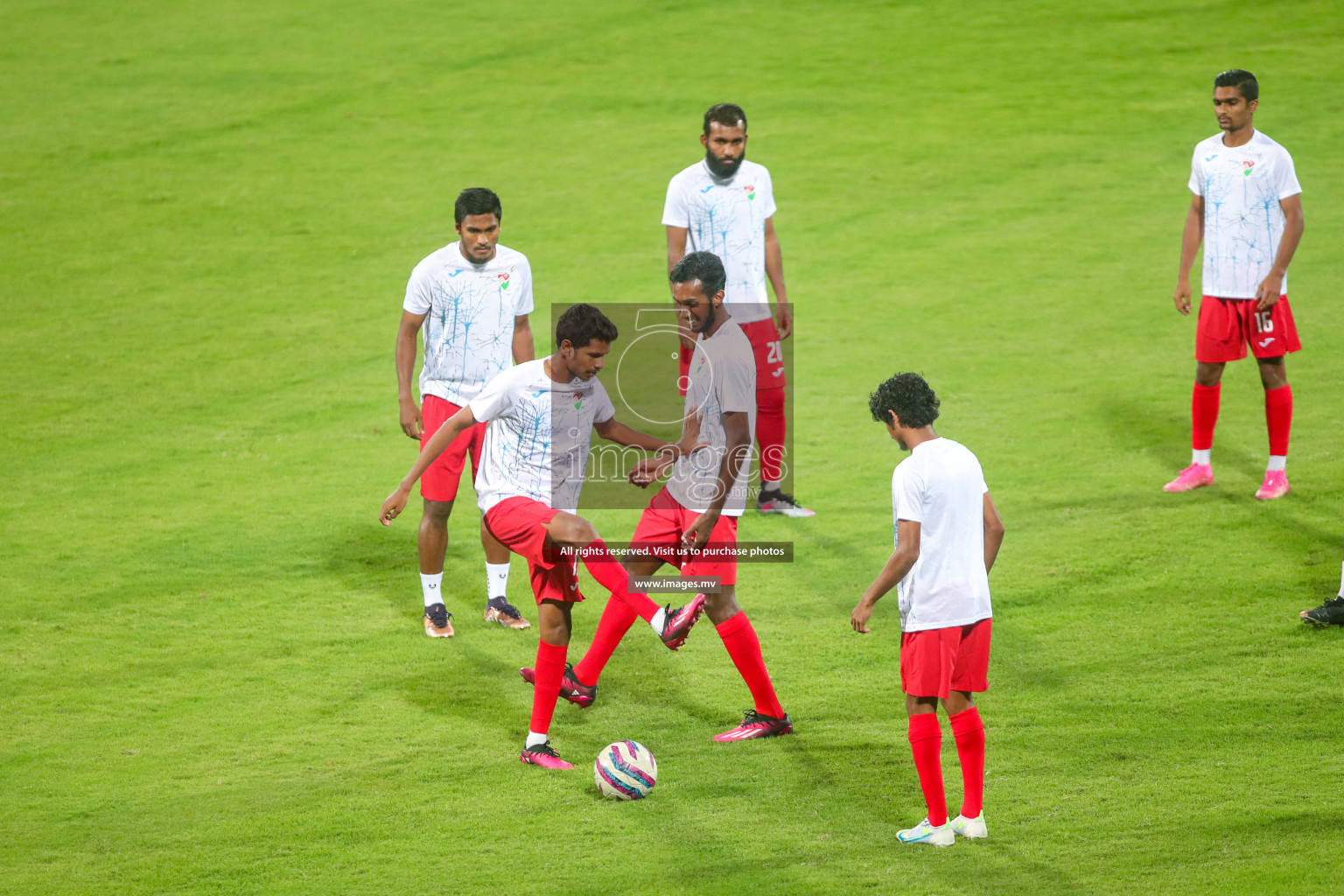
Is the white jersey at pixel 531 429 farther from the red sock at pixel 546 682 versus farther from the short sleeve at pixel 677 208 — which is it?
the short sleeve at pixel 677 208

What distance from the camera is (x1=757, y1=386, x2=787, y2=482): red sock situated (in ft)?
30.0

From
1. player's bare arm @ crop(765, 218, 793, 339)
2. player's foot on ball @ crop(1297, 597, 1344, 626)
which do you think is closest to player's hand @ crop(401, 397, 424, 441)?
player's bare arm @ crop(765, 218, 793, 339)

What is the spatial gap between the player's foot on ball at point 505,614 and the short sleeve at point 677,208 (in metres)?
2.82

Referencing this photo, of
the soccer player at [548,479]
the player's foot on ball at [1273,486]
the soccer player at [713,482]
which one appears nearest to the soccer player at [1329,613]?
the player's foot on ball at [1273,486]

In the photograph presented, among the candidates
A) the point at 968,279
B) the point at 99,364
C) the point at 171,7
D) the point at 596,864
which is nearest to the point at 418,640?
the point at 596,864

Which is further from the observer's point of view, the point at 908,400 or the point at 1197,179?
the point at 1197,179

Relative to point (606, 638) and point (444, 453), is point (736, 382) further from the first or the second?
point (444, 453)

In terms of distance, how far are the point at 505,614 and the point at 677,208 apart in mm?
2994

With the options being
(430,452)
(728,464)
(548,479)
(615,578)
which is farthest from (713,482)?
(430,452)

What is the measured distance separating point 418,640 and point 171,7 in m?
17.7

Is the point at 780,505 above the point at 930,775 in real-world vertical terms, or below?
above

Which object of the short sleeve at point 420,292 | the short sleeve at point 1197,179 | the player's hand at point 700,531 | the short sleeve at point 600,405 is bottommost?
the player's hand at point 700,531

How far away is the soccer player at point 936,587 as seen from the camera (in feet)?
16.7

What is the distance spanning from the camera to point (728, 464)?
601 cm
